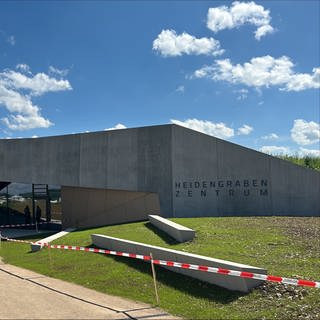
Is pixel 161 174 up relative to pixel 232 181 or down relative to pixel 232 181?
up

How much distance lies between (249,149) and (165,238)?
10.6 metres

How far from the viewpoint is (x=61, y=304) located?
9.00 meters

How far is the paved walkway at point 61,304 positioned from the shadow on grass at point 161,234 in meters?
4.97

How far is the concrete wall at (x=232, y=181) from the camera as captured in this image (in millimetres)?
24172

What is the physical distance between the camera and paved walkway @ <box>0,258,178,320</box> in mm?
8102

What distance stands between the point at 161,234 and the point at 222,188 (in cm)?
887

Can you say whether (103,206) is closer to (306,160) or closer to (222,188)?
(222,188)

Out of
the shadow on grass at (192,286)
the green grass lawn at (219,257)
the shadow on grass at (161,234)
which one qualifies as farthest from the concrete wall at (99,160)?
the shadow on grass at (192,286)

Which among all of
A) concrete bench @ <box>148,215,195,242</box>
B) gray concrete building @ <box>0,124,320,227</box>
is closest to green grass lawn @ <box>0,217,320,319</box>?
concrete bench @ <box>148,215,195,242</box>

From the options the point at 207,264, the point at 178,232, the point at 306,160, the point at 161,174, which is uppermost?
the point at 306,160

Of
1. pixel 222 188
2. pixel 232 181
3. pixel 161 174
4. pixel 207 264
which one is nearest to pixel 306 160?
pixel 232 181

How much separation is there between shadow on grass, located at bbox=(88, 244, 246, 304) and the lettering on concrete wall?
13.7 metres

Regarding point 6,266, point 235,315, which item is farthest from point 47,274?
point 235,315

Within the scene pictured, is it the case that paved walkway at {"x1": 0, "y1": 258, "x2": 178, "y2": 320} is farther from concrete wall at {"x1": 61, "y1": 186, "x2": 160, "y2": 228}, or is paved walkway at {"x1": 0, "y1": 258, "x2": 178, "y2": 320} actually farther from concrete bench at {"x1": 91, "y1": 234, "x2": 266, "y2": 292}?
concrete wall at {"x1": 61, "y1": 186, "x2": 160, "y2": 228}
